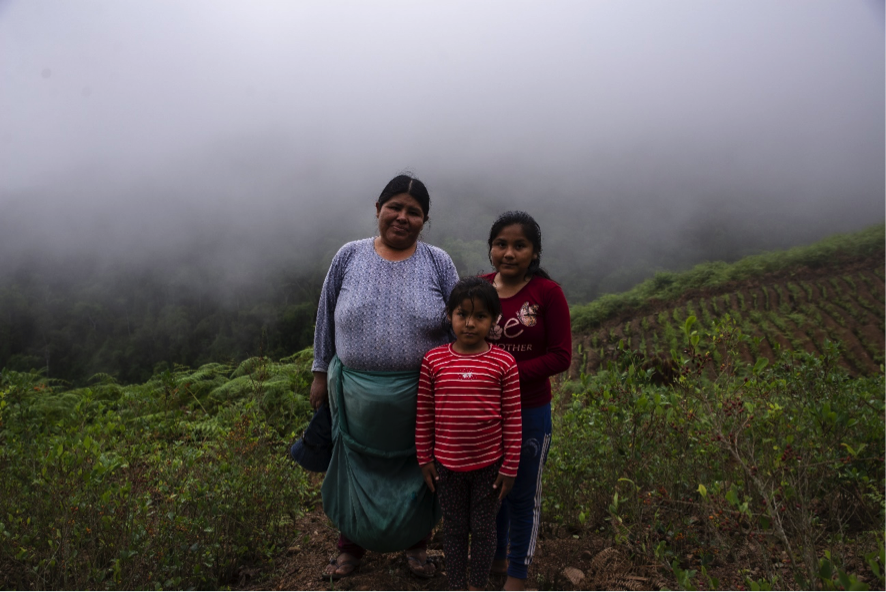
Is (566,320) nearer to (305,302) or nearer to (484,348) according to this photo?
(484,348)

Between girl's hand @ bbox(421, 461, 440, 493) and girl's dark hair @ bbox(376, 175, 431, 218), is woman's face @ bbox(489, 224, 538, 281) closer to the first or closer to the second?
girl's dark hair @ bbox(376, 175, 431, 218)

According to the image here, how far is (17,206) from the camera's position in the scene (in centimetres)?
6525

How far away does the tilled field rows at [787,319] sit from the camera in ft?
43.4

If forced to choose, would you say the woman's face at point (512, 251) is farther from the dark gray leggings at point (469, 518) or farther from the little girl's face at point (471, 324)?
the dark gray leggings at point (469, 518)

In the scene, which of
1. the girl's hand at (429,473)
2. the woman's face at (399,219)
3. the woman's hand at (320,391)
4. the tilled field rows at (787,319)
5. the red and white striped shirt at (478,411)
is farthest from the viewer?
the tilled field rows at (787,319)

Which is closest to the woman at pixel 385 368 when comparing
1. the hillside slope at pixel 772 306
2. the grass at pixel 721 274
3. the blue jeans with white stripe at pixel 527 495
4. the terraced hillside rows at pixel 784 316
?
the blue jeans with white stripe at pixel 527 495

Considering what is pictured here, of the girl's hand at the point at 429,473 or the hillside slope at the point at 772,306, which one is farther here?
the hillside slope at the point at 772,306

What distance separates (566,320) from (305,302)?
1188 inches

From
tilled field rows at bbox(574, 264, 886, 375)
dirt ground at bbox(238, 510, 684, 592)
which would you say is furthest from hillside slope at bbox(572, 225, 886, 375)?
dirt ground at bbox(238, 510, 684, 592)

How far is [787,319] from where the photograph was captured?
1544cm

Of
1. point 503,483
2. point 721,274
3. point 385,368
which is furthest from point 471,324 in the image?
point 721,274

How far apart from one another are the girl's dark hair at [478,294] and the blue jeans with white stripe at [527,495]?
0.50 m

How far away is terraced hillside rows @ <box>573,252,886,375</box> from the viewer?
13344 mm

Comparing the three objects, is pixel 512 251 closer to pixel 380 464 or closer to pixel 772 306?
pixel 380 464
